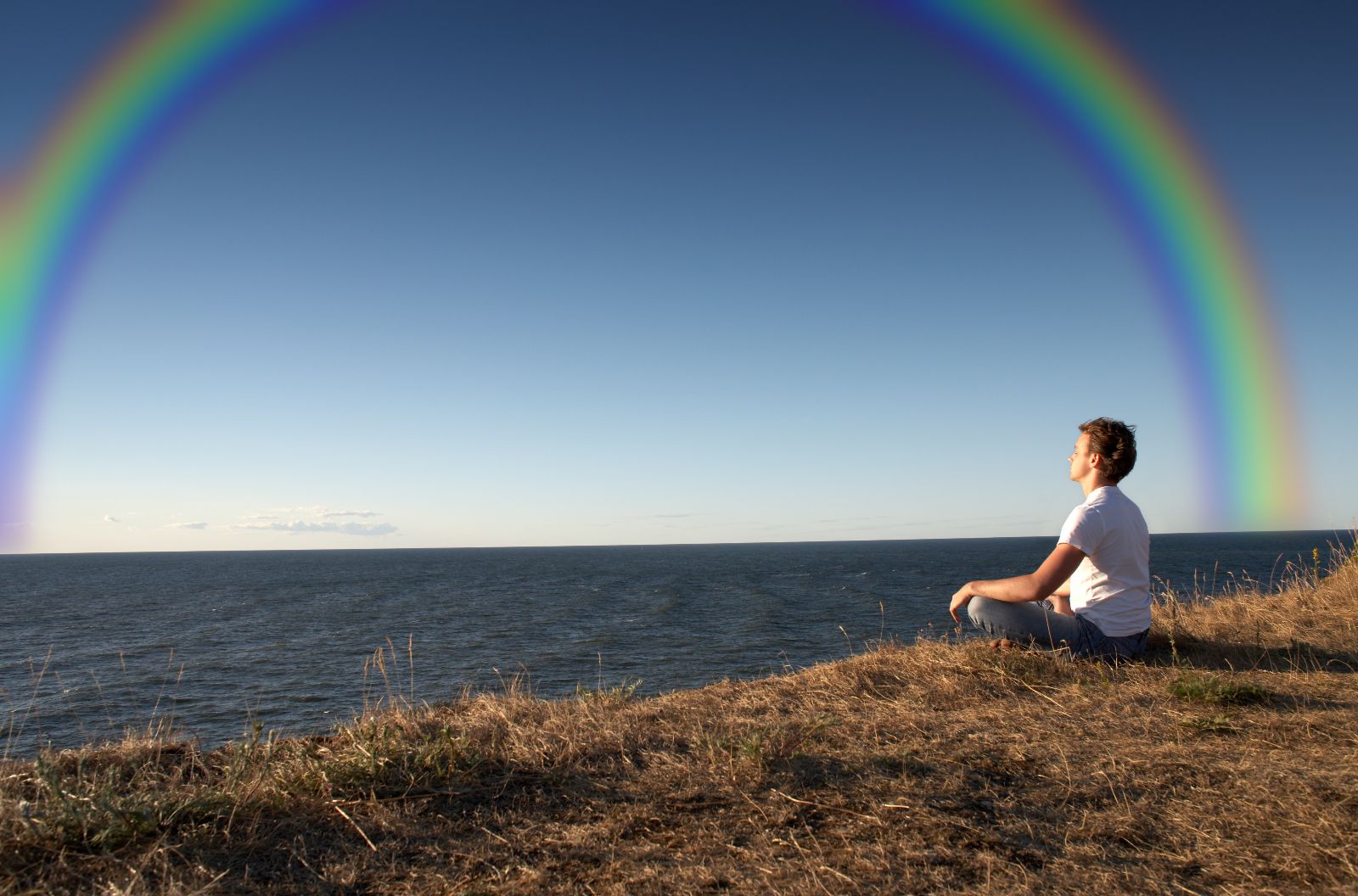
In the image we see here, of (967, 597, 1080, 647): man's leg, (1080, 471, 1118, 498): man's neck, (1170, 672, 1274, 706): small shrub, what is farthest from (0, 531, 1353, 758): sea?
(1170, 672, 1274, 706): small shrub

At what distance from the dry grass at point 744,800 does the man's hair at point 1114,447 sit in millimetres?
1522

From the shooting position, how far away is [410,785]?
3736 millimetres

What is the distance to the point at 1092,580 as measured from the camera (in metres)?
5.93

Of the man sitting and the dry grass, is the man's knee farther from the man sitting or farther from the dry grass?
the dry grass

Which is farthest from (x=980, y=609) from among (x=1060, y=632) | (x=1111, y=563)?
(x=1111, y=563)

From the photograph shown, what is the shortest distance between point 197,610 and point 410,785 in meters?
66.7

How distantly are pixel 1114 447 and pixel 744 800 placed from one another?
4.05m

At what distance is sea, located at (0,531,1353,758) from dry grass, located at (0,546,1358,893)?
2.92ft

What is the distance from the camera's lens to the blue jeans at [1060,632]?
607 cm

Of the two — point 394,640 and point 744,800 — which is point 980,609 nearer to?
point 744,800

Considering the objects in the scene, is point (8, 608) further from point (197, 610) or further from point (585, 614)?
point (585, 614)

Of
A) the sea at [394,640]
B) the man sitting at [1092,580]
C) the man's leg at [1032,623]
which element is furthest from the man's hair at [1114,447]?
the sea at [394,640]

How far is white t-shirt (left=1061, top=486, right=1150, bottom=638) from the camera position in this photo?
5594mm

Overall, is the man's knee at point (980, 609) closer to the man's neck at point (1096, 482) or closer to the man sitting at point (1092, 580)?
the man sitting at point (1092, 580)
